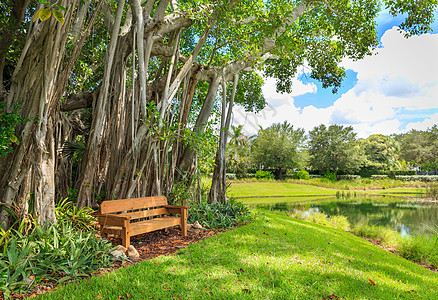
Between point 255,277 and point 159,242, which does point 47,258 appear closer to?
point 159,242

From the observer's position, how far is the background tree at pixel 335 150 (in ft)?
95.5

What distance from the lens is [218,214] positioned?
554 cm

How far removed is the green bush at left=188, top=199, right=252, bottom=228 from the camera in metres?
5.23

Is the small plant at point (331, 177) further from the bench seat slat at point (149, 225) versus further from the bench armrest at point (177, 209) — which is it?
the bench seat slat at point (149, 225)

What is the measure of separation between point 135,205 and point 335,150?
2943 centimetres

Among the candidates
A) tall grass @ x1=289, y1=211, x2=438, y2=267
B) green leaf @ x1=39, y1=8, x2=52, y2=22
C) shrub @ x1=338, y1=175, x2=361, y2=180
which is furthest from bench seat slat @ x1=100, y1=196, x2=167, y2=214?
Result: shrub @ x1=338, y1=175, x2=361, y2=180

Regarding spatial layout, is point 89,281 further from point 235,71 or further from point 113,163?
point 235,71

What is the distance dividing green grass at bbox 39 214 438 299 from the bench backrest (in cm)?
106

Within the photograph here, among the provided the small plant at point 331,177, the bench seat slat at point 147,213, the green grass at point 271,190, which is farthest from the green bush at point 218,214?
the small plant at point 331,177

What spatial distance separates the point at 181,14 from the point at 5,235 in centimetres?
466

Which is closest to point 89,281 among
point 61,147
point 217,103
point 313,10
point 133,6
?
point 61,147

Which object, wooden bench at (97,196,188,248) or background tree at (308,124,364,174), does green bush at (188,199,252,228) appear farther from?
background tree at (308,124,364,174)

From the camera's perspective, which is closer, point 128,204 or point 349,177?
point 128,204

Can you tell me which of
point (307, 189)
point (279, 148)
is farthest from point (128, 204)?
point (279, 148)
